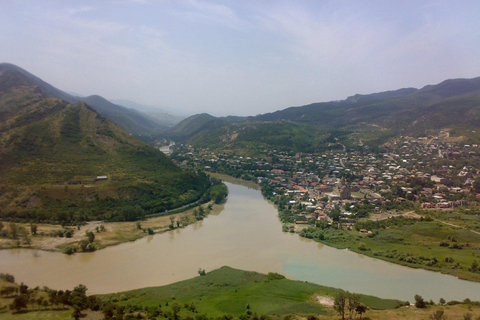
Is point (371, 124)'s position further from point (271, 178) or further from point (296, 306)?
point (296, 306)

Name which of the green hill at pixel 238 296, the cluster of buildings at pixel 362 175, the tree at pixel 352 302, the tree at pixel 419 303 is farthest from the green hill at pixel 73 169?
the tree at pixel 419 303

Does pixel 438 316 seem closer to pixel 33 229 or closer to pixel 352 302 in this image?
pixel 352 302

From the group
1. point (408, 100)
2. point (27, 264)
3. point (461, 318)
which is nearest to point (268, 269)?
point (461, 318)

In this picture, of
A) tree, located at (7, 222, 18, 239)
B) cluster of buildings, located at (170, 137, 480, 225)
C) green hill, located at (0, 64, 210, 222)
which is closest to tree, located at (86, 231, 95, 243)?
green hill, located at (0, 64, 210, 222)

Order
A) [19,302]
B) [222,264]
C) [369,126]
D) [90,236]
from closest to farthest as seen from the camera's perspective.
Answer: [19,302], [222,264], [90,236], [369,126]

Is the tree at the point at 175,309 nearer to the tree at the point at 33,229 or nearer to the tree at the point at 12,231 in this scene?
the tree at the point at 33,229

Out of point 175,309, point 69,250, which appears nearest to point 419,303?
point 175,309
